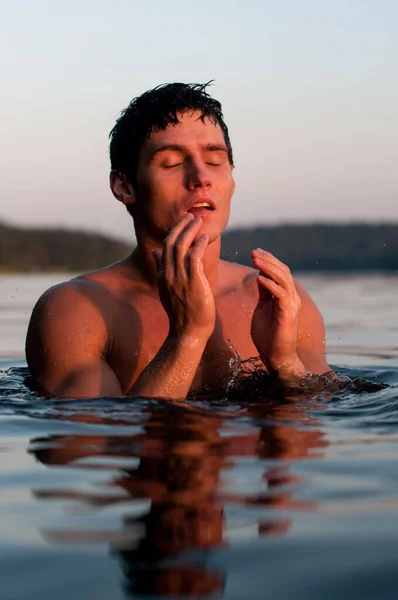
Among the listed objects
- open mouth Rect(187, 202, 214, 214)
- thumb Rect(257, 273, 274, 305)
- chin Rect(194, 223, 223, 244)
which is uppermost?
open mouth Rect(187, 202, 214, 214)

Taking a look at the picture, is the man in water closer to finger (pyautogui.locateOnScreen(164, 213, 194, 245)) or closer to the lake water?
finger (pyautogui.locateOnScreen(164, 213, 194, 245))

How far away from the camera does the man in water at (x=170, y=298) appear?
381cm

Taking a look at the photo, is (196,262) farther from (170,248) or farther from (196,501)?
(196,501)

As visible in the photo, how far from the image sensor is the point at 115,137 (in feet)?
15.5

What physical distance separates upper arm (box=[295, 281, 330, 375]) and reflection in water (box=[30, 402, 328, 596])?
876 millimetres

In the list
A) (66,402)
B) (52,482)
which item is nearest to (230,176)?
(66,402)

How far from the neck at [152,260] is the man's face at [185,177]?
0.32ft

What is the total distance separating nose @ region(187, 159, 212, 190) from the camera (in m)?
4.13

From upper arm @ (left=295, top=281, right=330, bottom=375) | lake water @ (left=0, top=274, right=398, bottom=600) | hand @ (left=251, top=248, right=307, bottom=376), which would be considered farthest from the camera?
upper arm @ (left=295, top=281, right=330, bottom=375)

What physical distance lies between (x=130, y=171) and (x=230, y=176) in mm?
529

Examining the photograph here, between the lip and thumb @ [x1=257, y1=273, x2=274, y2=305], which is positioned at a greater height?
the lip

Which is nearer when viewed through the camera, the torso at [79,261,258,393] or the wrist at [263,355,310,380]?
the wrist at [263,355,310,380]

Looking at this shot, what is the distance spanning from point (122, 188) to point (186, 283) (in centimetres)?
107

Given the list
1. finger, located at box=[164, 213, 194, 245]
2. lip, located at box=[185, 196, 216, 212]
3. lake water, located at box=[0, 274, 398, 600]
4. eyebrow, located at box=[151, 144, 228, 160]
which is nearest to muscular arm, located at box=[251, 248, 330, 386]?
lake water, located at box=[0, 274, 398, 600]
